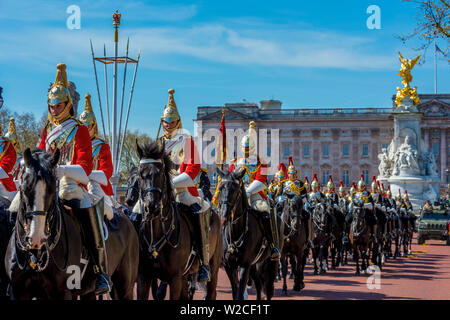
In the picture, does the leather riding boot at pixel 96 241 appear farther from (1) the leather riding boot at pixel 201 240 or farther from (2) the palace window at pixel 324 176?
(2) the palace window at pixel 324 176

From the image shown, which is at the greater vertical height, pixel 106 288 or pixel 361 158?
pixel 361 158

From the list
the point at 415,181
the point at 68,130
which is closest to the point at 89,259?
the point at 68,130

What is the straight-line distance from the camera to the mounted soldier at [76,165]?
6777mm

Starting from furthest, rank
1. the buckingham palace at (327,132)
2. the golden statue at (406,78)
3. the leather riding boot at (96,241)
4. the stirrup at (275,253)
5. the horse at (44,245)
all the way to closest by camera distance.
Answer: the buckingham palace at (327,132)
the golden statue at (406,78)
the stirrup at (275,253)
the leather riding boot at (96,241)
the horse at (44,245)

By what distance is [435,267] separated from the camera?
22.2 metres

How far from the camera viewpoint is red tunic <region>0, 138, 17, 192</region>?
9109 millimetres

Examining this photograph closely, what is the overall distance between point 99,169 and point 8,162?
1.85m

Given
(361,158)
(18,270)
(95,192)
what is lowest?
(18,270)

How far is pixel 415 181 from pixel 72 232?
4395 cm

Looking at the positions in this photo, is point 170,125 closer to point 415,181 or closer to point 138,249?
point 138,249

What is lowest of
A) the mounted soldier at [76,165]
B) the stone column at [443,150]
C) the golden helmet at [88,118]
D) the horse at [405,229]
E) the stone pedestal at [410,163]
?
the horse at [405,229]

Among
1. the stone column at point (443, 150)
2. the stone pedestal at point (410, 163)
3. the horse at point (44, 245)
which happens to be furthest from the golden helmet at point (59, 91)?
the stone column at point (443, 150)

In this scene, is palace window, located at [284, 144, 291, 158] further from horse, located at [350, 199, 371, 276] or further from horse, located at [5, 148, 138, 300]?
horse, located at [5, 148, 138, 300]

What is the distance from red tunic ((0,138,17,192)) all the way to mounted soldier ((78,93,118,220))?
1.34 m
